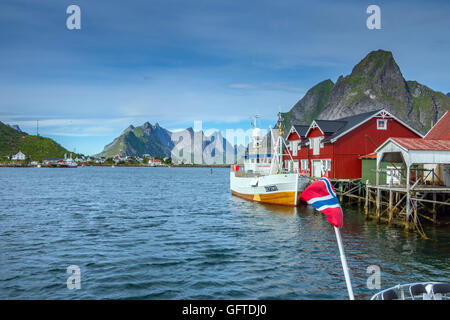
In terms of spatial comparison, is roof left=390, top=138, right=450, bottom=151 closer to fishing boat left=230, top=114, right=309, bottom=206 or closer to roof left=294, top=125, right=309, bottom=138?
fishing boat left=230, top=114, right=309, bottom=206

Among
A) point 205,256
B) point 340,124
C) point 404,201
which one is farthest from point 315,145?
point 205,256

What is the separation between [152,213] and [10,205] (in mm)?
17858

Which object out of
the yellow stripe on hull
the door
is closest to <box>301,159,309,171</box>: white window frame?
the door

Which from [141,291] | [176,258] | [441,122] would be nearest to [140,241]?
[176,258]

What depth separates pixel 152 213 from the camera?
3416 cm

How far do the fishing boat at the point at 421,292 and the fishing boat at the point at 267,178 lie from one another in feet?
88.2

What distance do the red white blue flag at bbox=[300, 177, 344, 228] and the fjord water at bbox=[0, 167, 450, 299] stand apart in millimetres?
6864

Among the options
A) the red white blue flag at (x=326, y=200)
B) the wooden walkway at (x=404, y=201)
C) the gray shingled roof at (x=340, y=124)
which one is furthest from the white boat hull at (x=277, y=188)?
the red white blue flag at (x=326, y=200)

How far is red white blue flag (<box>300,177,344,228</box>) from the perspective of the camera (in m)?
6.89

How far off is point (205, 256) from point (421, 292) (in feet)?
38.2

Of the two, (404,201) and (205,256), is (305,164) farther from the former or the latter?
(205,256)

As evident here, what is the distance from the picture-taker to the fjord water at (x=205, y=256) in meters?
13.4

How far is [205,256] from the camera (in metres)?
18.2

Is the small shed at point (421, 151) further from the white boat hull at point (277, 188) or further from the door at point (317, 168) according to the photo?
the door at point (317, 168)
